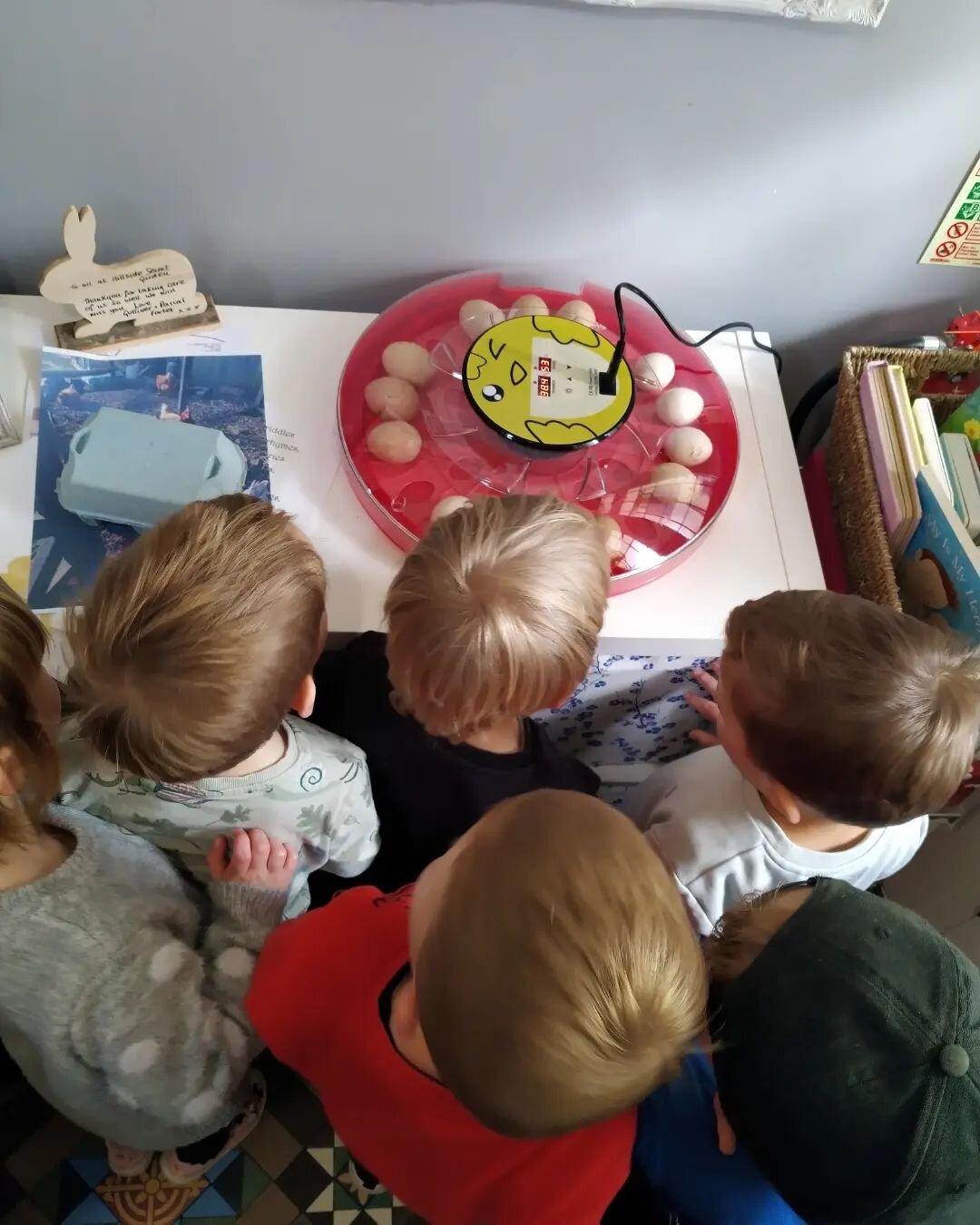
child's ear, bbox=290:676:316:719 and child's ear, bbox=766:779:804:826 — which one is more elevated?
child's ear, bbox=290:676:316:719

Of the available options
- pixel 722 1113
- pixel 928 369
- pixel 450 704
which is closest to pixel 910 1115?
pixel 722 1113

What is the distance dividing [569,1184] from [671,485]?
26.2 inches

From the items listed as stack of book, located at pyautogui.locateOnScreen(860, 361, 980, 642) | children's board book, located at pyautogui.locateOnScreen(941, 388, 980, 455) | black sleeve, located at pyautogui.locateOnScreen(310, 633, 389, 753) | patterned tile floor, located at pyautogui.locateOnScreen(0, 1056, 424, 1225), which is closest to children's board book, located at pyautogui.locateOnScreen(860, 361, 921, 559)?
stack of book, located at pyautogui.locateOnScreen(860, 361, 980, 642)

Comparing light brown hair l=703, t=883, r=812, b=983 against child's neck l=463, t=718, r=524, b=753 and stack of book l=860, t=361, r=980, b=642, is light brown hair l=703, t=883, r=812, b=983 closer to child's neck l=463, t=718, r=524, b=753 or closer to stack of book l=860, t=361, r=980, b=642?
child's neck l=463, t=718, r=524, b=753

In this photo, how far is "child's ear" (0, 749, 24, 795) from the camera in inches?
22.9

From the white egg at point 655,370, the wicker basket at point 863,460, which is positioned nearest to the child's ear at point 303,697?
the white egg at point 655,370

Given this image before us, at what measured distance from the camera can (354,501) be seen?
935 mm

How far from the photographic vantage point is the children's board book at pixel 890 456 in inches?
38.3

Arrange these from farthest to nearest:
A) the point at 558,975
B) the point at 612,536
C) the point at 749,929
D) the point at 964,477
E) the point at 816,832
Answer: the point at 964,477, the point at 612,536, the point at 816,832, the point at 749,929, the point at 558,975

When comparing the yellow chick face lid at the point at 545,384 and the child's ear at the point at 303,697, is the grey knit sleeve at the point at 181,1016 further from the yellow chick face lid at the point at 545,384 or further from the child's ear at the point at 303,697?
the yellow chick face lid at the point at 545,384

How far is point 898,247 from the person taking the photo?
41.2 inches

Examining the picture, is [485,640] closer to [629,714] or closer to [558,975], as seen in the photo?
[558,975]

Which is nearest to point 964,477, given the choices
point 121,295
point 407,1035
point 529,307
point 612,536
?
point 612,536

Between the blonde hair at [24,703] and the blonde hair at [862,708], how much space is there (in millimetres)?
578
